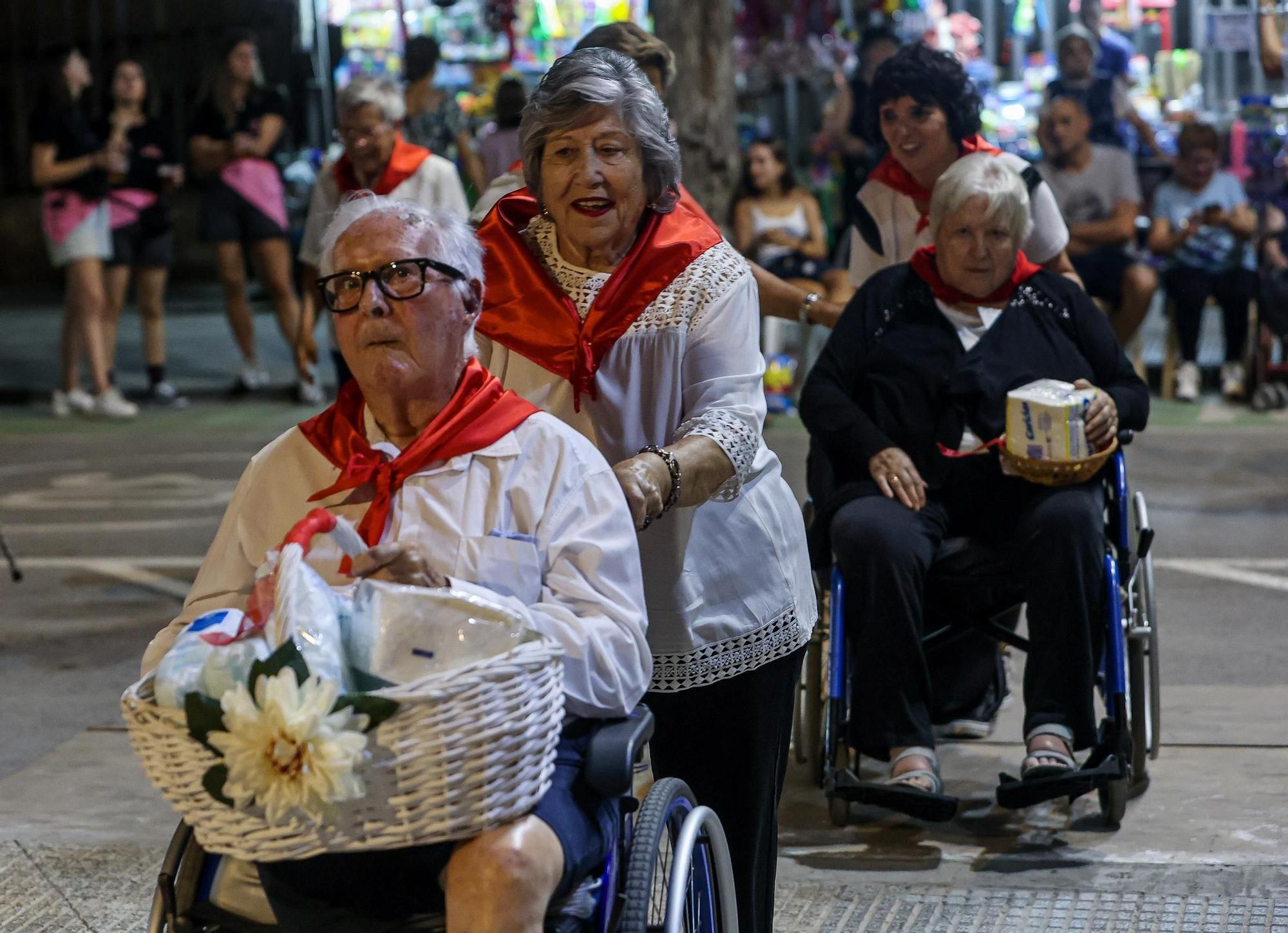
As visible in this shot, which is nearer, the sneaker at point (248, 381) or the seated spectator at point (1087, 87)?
the seated spectator at point (1087, 87)

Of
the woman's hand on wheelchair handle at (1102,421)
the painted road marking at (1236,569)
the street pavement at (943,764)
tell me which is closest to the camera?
the street pavement at (943,764)

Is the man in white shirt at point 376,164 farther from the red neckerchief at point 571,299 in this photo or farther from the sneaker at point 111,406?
the sneaker at point 111,406

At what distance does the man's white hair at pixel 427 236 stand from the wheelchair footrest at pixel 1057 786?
182 centimetres

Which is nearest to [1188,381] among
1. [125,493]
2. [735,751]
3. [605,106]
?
[125,493]

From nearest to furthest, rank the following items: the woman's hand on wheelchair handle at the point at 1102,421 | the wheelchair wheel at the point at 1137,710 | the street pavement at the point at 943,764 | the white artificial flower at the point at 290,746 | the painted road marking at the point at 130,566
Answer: the white artificial flower at the point at 290,746 → the street pavement at the point at 943,764 → the woman's hand on wheelchair handle at the point at 1102,421 → the wheelchair wheel at the point at 1137,710 → the painted road marking at the point at 130,566

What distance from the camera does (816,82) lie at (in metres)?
13.6

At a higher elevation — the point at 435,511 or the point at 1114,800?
the point at 435,511

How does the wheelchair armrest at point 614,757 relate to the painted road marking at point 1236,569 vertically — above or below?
above

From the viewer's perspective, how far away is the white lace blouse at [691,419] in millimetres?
3096

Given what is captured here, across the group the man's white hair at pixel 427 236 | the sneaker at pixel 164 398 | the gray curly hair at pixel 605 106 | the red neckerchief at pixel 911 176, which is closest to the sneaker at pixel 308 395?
the sneaker at pixel 164 398

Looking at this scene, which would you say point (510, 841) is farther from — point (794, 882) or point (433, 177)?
point (433, 177)

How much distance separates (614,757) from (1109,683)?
192cm

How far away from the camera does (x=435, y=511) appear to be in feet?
8.74

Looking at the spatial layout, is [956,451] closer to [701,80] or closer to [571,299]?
[571,299]
